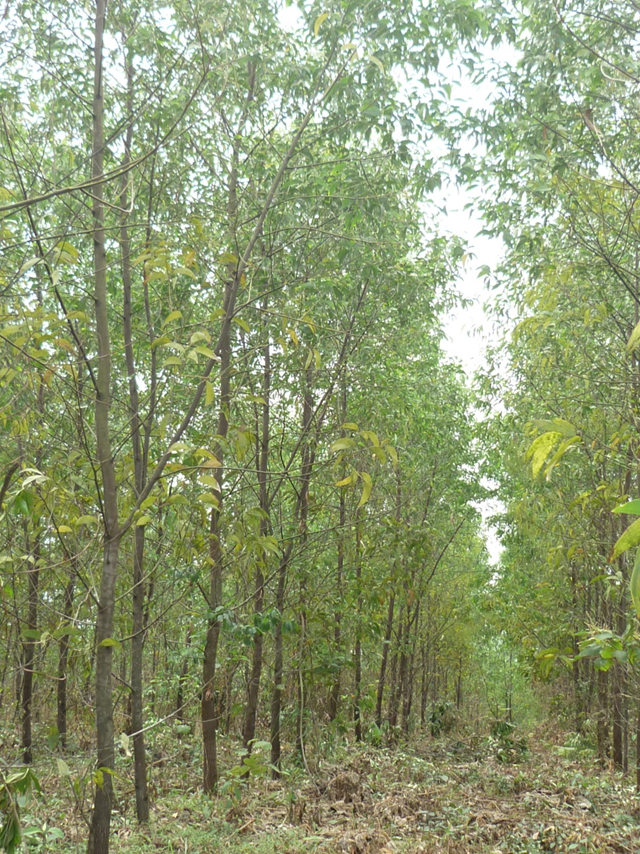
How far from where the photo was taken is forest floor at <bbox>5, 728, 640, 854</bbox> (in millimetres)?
4398

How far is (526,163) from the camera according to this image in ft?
13.0

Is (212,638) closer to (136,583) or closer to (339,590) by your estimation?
(136,583)

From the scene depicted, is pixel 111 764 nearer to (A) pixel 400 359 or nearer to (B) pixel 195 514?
(B) pixel 195 514

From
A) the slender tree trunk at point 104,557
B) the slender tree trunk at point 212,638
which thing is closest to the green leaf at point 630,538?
the slender tree trunk at point 104,557

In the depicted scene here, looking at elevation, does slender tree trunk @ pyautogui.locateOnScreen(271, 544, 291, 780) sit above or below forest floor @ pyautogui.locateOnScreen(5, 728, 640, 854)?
above

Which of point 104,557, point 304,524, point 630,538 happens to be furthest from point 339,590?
point 630,538

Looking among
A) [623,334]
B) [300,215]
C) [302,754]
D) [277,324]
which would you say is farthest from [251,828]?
[623,334]

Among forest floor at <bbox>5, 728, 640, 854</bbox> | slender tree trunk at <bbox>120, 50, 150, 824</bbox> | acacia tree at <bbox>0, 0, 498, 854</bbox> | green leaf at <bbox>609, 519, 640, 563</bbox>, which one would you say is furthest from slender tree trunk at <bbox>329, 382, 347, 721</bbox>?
green leaf at <bbox>609, 519, 640, 563</bbox>

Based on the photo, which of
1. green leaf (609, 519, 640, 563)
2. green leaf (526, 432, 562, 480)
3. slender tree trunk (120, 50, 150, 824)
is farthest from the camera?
slender tree trunk (120, 50, 150, 824)

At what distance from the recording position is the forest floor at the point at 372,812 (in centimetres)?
440

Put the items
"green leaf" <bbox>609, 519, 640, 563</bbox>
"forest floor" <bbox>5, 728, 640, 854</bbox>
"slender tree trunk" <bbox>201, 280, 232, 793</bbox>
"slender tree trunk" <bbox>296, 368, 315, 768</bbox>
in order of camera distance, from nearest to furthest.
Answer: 1. "green leaf" <bbox>609, 519, 640, 563</bbox>
2. "forest floor" <bbox>5, 728, 640, 854</bbox>
3. "slender tree trunk" <bbox>201, 280, 232, 793</bbox>
4. "slender tree trunk" <bbox>296, 368, 315, 768</bbox>

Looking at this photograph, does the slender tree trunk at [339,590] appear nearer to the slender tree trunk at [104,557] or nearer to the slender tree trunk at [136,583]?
the slender tree trunk at [136,583]

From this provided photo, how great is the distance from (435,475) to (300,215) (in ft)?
20.1

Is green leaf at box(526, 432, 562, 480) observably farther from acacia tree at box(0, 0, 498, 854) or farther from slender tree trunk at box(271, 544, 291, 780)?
slender tree trunk at box(271, 544, 291, 780)
